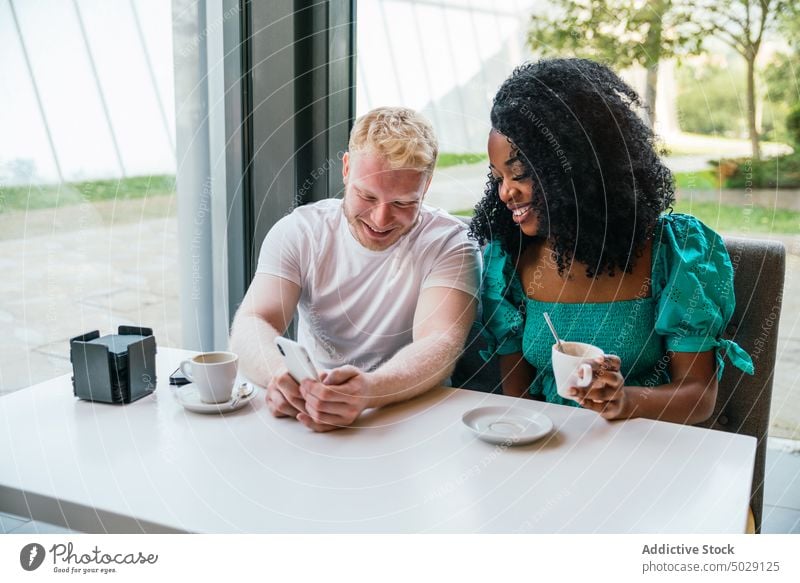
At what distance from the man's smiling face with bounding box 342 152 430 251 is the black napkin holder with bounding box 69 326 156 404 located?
47 cm

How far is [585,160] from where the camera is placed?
125 cm

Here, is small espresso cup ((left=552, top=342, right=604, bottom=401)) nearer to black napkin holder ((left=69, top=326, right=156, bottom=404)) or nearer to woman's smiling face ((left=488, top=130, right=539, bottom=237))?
woman's smiling face ((left=488, top=130, right=539, bottom=237))

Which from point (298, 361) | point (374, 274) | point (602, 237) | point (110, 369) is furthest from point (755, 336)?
point (110, 369)

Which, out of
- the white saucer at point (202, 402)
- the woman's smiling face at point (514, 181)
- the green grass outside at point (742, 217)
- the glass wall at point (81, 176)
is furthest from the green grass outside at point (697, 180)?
the glass wall at point (81, 176)

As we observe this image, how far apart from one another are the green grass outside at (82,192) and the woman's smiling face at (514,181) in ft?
2.83

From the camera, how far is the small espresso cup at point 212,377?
3.35ft

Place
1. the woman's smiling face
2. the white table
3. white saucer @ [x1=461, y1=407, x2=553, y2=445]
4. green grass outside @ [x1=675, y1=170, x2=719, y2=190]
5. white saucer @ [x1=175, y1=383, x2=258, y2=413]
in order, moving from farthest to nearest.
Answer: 1. green grass outside @ [x1=675, y1=170, x2=719, y2=190]
2. the woman's smiling face
3. white saucer @ [x1=175, y1=383, x2=258, y2=413]
4. white saucer @ [x1=461, y1=407, x2=553, y2=445]
5. the white table

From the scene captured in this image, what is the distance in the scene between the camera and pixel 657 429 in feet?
3.16

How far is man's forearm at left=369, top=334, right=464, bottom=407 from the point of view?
3.46ft

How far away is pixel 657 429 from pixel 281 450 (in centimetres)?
50

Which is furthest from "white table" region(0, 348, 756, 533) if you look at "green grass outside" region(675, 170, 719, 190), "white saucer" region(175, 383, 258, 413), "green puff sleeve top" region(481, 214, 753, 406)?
"green grass outside" region(675, 170, 719, 190)

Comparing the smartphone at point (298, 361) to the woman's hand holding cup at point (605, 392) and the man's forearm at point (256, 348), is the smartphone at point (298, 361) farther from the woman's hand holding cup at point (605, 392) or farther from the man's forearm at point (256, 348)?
the woman's hand holding cup at point (605, 392)

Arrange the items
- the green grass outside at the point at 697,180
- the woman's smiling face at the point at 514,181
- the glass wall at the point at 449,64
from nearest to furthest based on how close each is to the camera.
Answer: the woman's smiling face at the point at 514,181, the green grass outside at the point at 697,180, the glass wall at the point at 449,64
